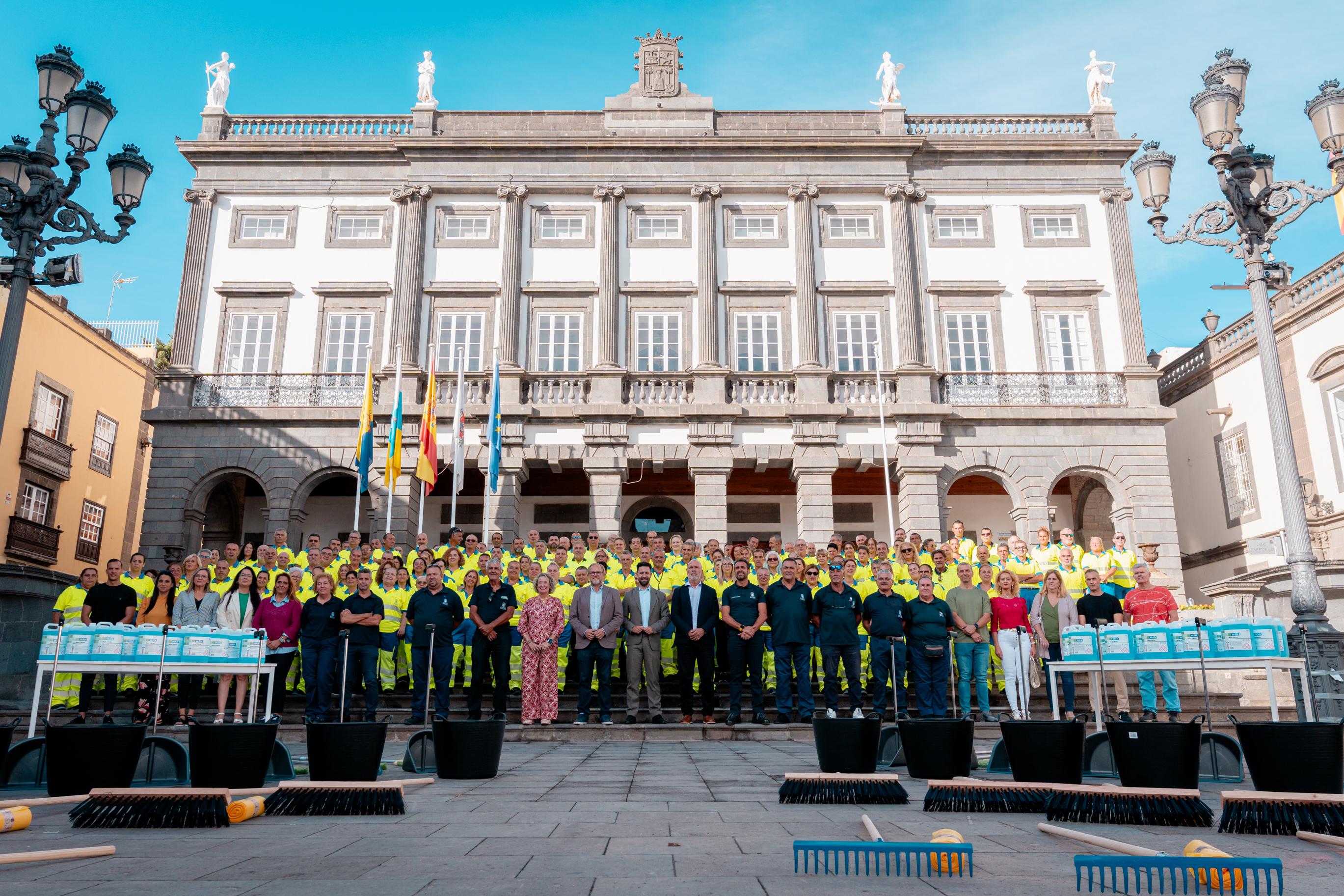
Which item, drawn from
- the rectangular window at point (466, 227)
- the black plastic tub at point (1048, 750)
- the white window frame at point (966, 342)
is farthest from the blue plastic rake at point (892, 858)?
the rectangular window at point (466, 227)

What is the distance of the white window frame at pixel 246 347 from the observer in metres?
23.2

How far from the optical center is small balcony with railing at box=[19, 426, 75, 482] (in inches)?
1046

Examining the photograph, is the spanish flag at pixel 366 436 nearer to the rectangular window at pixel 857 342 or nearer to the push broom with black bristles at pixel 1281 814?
the rectangular window at pixel 857 342

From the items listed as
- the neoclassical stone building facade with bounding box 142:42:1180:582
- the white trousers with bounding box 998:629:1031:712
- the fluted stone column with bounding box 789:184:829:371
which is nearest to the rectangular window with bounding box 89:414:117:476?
the neoclassical stone building facade with bounding box 142:42:1180:582

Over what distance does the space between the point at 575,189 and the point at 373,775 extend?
19.8 metres

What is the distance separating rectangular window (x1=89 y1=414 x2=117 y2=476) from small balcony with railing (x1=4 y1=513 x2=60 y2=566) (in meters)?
3.04

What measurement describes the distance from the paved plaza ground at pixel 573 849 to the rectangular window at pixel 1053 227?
785 inches

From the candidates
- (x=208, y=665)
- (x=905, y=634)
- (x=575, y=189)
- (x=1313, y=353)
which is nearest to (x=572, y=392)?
(x=575, y=189)

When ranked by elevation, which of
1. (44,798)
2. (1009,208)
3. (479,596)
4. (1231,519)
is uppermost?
(1009,208)

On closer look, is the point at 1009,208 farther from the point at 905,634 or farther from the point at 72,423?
the point at 72,423

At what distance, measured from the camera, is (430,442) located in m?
19.8

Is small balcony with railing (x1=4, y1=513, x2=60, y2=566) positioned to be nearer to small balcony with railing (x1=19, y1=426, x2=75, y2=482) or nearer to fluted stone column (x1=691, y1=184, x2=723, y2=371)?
small balcony with railing (x1=19, y1=426, x2=75, y2=482)

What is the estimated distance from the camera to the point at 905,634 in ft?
36.9

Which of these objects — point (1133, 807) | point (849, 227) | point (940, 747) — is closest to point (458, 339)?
point (849, 227)
